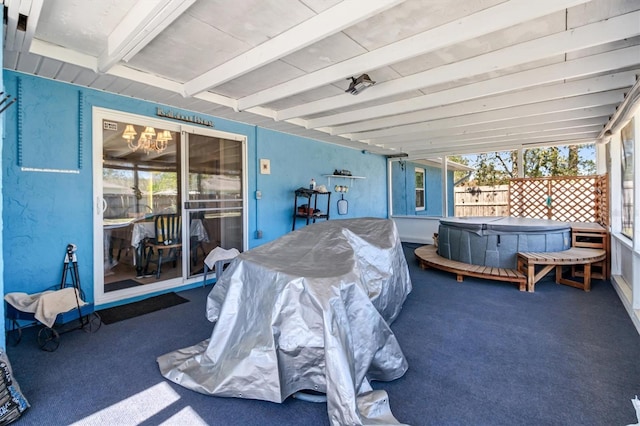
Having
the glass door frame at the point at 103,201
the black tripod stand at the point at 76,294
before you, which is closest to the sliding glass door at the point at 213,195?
the glass door frame at the point at 103,201

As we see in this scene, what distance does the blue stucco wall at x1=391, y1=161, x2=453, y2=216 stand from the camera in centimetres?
883

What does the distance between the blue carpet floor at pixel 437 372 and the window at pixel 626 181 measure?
1177mm

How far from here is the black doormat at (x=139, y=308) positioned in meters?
3.20

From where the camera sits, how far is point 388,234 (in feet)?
10.2

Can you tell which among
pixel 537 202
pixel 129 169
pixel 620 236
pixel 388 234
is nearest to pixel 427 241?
pixel 537 202

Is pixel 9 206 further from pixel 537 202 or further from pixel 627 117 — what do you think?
pixel 537 202

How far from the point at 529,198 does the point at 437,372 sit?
5.97 m

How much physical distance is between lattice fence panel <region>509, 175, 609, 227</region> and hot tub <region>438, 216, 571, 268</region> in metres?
1.64

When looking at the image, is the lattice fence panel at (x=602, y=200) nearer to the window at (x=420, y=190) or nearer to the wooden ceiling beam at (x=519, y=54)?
the wooden ceiling beam at (x=519, y=54)

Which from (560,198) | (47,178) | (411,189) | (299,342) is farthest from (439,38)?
(411,189)

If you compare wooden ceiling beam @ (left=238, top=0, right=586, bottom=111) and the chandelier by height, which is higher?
wooden ceiling beam @ (left=238, top=0, right=586, bottom=111)

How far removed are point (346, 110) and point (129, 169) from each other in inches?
→ 116

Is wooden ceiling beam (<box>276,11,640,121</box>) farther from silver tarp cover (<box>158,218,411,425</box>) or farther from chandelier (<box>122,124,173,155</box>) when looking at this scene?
chandelier (<box>122,124,173,155</box>)

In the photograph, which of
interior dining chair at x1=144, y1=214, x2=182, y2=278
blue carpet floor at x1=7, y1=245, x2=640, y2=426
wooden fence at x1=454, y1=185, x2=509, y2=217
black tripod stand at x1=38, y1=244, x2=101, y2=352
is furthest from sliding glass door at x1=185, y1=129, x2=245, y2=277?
wooden fence at x1=454, y1=185, x2=509, y2=217
